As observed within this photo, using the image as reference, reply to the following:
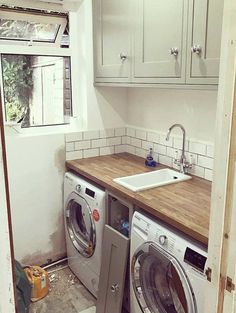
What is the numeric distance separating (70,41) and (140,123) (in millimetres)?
897

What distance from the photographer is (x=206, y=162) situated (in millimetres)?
2180

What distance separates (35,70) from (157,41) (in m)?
1.17

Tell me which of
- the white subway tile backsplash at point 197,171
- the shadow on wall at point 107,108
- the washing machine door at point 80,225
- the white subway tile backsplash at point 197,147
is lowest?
the washing machine door at point 80,225

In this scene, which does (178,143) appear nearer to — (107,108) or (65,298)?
(107,108)

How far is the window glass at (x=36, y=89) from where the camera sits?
2.56 meters

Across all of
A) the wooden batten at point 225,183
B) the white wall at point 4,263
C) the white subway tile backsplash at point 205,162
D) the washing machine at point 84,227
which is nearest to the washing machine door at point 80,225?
the washing machine at point 84,227

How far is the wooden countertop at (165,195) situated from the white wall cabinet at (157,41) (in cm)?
65

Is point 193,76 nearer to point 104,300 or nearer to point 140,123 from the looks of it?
point 140,123

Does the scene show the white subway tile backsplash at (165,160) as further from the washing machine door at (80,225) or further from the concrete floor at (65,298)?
the concrete floor at (65,298)

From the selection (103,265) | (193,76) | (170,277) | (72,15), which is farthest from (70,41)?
(170,277)

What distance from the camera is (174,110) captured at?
243 centimetres

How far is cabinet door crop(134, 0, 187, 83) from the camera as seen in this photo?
1.79 m

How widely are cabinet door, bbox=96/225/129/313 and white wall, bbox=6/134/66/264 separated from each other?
0.77m

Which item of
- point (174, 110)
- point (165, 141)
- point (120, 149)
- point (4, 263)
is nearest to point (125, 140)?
point (120, 149)
